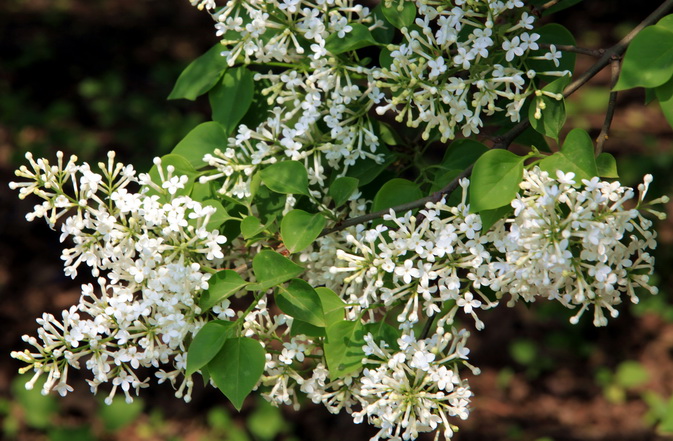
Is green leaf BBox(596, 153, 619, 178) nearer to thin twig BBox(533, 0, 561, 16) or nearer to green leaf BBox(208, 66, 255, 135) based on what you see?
thin twig BBox(533, 0, 561, 16)

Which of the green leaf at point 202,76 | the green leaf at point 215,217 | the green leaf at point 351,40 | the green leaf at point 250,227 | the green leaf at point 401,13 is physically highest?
the green leaf at point 401,13

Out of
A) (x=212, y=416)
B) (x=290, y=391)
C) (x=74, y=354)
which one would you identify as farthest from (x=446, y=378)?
(x=212, y=416)

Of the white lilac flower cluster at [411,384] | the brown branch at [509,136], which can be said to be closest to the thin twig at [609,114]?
the brown branch at [509,136]

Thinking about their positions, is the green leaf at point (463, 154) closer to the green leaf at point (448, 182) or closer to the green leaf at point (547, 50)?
the green leaf at point (448, 182)

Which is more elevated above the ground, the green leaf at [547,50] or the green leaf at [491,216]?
the green leaf at [547,50]

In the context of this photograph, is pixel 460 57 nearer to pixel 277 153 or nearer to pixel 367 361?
pixel 277 153

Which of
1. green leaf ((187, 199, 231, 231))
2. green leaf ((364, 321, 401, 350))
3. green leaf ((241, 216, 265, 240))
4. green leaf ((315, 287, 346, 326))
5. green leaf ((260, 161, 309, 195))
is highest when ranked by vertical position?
green leaf ((260, 161, 309, 195))

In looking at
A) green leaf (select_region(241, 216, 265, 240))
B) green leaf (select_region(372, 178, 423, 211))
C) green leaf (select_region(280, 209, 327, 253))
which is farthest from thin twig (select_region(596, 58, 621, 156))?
green leaf (select_region(241, 216, 265, 240))
